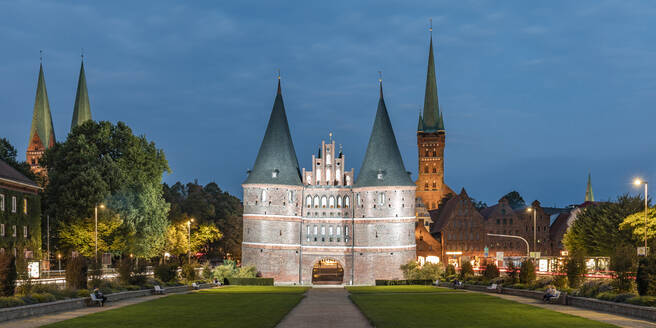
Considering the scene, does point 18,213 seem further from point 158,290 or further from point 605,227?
point 605,227

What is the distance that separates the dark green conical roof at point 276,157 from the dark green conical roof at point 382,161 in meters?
10.2

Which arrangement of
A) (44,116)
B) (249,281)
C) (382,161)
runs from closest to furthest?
1. (249,281)
2. (382,161)
3. (44,116)

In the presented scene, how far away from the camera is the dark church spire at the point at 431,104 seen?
196500 millimetres

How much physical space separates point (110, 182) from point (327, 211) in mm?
40172

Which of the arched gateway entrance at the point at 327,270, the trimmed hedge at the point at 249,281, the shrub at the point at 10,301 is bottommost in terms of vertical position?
the arched gateway entrance at the point at 327,270

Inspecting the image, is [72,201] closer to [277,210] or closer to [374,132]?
[277,210]

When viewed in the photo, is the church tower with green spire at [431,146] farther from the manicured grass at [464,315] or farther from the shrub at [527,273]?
the manicured grass at [464,315]

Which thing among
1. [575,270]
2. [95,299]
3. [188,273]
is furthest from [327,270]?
[95,299]

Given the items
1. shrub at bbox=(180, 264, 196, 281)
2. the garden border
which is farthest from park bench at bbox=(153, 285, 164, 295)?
shrub at bbox=(180, 264, 196, 281)

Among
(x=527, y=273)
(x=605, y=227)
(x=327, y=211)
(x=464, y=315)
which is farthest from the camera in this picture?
(x=327, y=211)

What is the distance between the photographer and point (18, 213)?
71250 millimetres

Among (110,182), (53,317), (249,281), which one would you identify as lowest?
(249,281)

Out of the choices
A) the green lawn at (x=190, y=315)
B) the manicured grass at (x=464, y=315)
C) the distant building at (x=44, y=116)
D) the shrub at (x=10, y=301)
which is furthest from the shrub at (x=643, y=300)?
the distant building at (x=44, y=116)

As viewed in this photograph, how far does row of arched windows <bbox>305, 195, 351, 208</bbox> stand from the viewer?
110m
